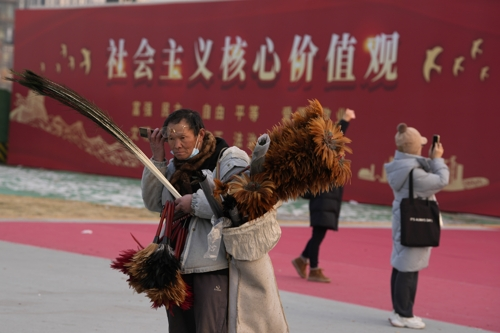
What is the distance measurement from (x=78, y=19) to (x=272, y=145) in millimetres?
22756

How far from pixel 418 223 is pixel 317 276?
223cm

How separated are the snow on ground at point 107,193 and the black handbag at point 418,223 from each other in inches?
366

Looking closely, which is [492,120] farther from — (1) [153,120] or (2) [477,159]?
(1) [153,120]

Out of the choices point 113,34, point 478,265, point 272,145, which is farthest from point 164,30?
point 272,145

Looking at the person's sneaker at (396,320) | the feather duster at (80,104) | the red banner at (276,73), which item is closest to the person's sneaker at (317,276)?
the person's sneaker at (396,320)

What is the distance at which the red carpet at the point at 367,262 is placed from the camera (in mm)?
8008

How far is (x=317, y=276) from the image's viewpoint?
8.85m

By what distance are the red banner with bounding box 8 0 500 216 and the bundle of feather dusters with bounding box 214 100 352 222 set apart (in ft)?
42.0

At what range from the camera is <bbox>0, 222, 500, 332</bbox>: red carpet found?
26.3 feet

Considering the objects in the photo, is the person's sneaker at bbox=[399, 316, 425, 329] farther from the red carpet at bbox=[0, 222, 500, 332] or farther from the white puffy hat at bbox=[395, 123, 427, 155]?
the white puffy hat at bbox=[395, 123, 427, 155]

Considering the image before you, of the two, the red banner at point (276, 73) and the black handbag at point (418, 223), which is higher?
the red banner at point (276, 73)

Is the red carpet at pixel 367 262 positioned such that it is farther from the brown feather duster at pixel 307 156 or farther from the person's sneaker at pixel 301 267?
the brown feather duster at pixel 307 156

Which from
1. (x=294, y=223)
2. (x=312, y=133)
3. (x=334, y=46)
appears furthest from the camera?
(x=334, y=46)

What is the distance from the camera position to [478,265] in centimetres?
1120
